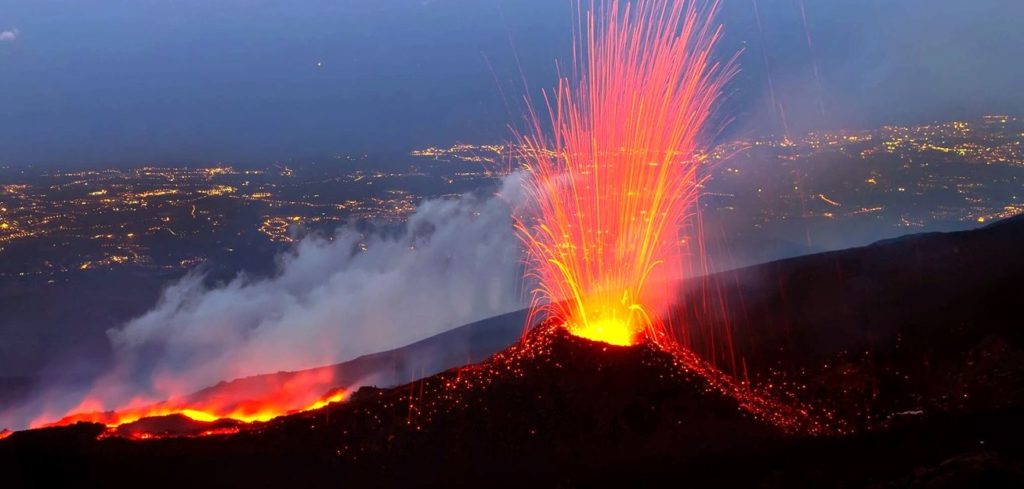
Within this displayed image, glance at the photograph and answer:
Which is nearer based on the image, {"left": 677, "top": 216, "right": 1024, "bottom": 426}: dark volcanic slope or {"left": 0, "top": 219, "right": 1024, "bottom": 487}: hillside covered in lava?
{"left": 0, "top": 219, "right": 1024, "bottom": 487}: hillside covered in lava

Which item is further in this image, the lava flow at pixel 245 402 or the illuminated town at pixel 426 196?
Answer: the illuminated town at pixel 426 196

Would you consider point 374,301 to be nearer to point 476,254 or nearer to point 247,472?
point 476,254

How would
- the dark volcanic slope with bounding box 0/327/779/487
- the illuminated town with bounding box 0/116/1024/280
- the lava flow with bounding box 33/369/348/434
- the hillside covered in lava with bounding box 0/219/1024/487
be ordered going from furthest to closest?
the illuminated town with bounding box 0/116/1024/280
the lava flow with bounding box 33/369/348/434
the dark volcanic slope with bounding box 0/327/779/487
the hillside covered in lava with bounding box 0/219/1024/487

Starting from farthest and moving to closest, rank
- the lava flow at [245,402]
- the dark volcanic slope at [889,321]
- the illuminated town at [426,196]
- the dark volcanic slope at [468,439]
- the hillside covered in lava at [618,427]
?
the illuminated town at [426,196] < the lava flow at [245,402] < the dark volcanic slope at [889,321] < the dark volcanic slope at [468,439] < the hillside covered in lava at [618,427]

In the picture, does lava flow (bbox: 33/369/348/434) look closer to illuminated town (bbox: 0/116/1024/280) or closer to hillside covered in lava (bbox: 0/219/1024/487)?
hillside covered in lava (bbox: 0/219/1024/487)

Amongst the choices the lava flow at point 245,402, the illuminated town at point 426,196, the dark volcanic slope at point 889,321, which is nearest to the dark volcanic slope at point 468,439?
the lava flow at point 245,402

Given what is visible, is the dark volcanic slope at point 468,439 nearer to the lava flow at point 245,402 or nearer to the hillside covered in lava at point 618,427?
the hillside covered in lava at point 618,427

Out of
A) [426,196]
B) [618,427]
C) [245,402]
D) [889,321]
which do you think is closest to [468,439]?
[618,427]

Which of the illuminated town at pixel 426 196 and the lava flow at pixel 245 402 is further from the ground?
the illuminated town at pixel 426 196

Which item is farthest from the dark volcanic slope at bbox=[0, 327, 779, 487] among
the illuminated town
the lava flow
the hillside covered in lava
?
the illuminated town
